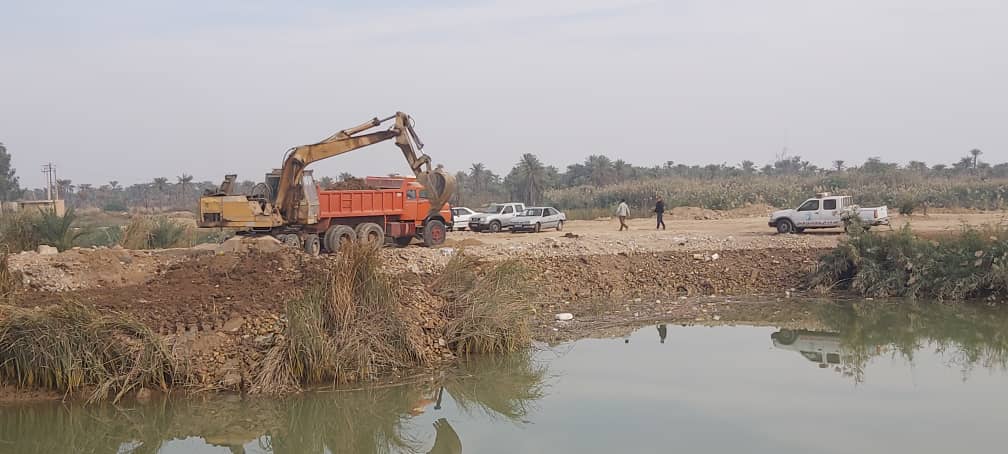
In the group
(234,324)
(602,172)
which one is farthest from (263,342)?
(602,172)

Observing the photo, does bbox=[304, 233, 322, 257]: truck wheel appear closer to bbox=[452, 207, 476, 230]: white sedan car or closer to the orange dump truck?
the orange dump truck

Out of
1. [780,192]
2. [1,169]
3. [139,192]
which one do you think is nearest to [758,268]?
[780,192]

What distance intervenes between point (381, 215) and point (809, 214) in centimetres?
1525

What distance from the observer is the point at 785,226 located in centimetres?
3044

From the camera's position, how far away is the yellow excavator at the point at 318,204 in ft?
70.4

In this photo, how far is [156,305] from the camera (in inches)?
495

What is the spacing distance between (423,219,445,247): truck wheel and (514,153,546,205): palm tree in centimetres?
4313

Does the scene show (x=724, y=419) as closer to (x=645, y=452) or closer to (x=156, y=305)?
(x=645, y=452)

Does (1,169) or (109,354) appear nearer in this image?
(109,354)

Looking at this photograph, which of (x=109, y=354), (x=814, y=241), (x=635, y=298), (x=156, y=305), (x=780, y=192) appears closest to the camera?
(x=109, y=354)

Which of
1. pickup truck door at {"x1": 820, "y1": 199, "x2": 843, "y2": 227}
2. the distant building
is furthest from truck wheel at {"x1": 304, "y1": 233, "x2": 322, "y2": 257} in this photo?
pickup truck door at {"x1": 820, "y1": 199, "x2": 843, "y2": 227}

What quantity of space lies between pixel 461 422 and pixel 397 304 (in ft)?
8.13

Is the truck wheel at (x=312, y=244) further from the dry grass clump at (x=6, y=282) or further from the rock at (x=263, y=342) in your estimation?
the rock at (x=263, y=342)

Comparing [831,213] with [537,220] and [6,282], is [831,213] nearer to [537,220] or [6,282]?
[537,220]
